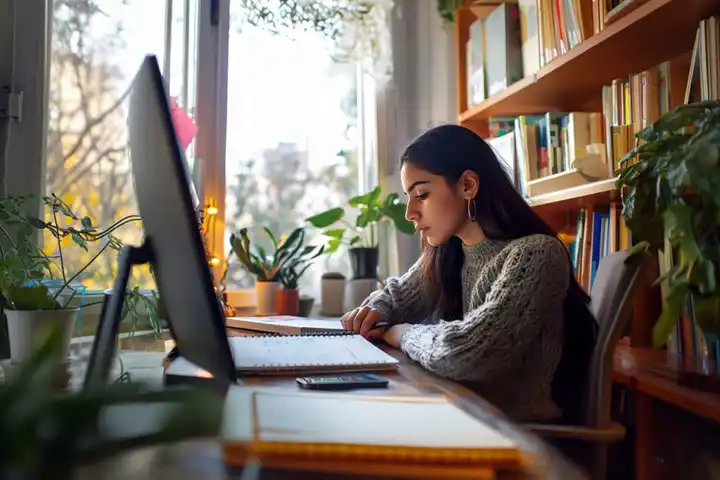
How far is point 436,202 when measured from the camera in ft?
4.35

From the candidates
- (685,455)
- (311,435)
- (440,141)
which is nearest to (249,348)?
(311,435)

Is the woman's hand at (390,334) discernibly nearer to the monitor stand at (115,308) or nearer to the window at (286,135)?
the monitor stand at (115,308)

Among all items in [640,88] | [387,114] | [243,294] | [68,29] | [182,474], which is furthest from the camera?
[387,114]

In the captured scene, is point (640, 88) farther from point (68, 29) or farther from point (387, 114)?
point (68, 29)

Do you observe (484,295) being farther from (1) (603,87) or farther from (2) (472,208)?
(1) (603,87)

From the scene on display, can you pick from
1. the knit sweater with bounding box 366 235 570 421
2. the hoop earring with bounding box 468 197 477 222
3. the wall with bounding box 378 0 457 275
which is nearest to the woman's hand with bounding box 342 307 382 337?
the knit sweater with bounding box 366 235 570 421

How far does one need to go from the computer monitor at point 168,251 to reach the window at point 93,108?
1.17 metres

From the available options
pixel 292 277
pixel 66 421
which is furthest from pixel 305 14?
pixel 66 421

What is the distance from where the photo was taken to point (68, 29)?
1.96 metres

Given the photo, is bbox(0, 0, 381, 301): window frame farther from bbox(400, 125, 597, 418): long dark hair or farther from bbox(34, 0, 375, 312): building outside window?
bbox(400, 125, 597, 418): long dark hair

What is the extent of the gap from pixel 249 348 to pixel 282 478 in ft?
1.78

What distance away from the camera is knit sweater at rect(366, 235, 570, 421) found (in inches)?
38.8

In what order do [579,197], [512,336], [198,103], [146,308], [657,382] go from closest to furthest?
[512,336], [657,382], [146,308], [579,197], [198,103]

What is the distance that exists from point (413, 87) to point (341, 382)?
192 cm
